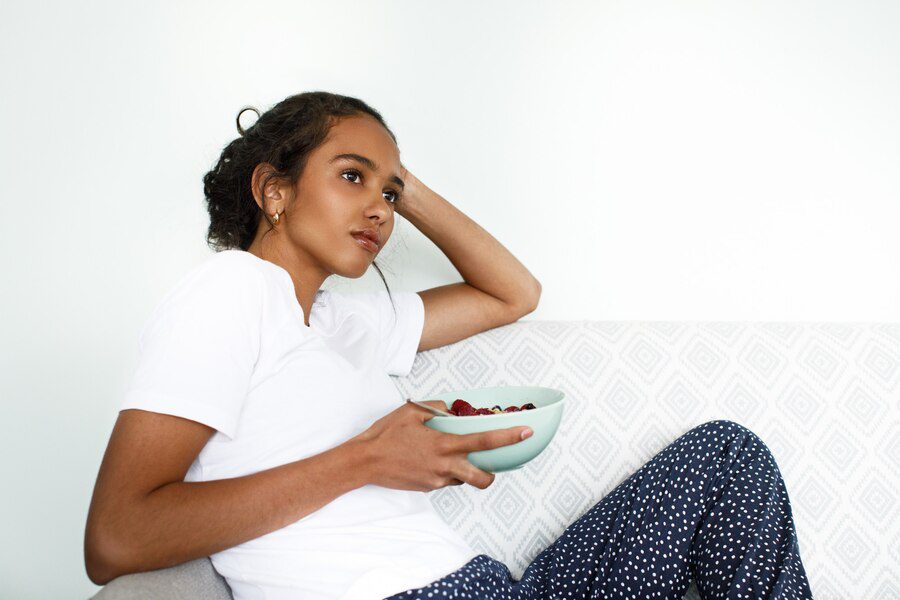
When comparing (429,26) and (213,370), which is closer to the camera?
(213,370)

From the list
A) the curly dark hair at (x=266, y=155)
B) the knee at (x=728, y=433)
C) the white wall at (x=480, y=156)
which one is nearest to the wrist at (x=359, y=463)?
the curly dark hair at (x=266, y=155)

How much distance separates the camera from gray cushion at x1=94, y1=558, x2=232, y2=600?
2.58 ft

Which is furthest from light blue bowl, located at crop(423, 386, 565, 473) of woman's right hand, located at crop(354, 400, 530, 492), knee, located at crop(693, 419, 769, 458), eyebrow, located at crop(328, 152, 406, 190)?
eyebrow, located at crop(328, 152, 406, 190)

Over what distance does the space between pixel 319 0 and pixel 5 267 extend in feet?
3.22

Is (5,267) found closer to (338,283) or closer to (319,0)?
(338,283)

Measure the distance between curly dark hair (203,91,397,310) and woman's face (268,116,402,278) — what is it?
3 cm

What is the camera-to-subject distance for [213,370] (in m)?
0.88

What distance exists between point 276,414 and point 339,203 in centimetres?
38

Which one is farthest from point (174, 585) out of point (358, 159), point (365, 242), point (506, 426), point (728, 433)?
point (728, 433)

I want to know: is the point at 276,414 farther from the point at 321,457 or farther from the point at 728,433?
the point at 728,433

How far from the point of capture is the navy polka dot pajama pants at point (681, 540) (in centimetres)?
98

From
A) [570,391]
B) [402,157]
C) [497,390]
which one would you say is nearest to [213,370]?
[497,390]

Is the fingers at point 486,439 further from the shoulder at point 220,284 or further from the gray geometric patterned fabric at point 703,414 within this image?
the gray geometric patterned fabric at point 703,414

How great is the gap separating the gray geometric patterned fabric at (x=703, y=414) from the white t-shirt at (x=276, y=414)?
347 millimetres
